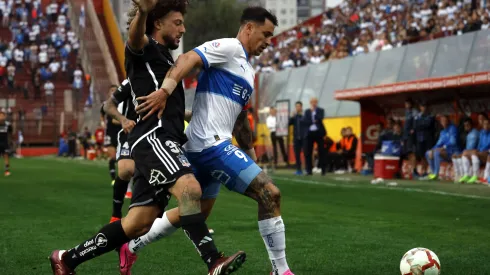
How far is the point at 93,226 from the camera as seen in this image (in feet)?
37.9

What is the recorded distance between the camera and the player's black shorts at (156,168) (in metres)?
6.16

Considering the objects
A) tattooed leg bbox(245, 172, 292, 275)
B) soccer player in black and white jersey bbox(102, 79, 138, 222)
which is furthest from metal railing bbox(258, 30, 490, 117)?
tattooed leg bbox(245, 172, 292, 275)

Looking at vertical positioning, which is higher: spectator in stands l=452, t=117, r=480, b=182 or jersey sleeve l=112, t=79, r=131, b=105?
jersey sleeve l=112, t=79, r=131, b=105

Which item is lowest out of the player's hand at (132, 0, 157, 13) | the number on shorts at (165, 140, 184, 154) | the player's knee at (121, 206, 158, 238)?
the player's knee at (121, 206, 158, 238)

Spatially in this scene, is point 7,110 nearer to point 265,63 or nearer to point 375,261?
point 265,63

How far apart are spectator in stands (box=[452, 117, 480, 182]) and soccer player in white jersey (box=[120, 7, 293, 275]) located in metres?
14.9

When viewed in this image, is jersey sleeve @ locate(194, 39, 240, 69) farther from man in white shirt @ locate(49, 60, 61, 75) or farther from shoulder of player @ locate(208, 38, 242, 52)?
man in white shirt @ locate(49, 60, 61, 75)

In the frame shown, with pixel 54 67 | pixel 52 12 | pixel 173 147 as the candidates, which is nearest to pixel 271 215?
pixel 173 147

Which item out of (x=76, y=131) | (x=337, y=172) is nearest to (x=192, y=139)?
(x=337, y=172)

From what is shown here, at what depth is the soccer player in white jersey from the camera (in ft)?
21.7

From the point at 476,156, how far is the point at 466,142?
0.78m

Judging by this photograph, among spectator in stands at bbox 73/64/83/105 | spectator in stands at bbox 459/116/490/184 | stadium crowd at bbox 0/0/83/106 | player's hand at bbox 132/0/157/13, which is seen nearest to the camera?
player's hand at bbox 132/0/157/13

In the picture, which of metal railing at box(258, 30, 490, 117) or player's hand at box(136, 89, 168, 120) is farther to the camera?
metal railing at box(258, 30, 490, 117)

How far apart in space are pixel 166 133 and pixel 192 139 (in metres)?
0.48
